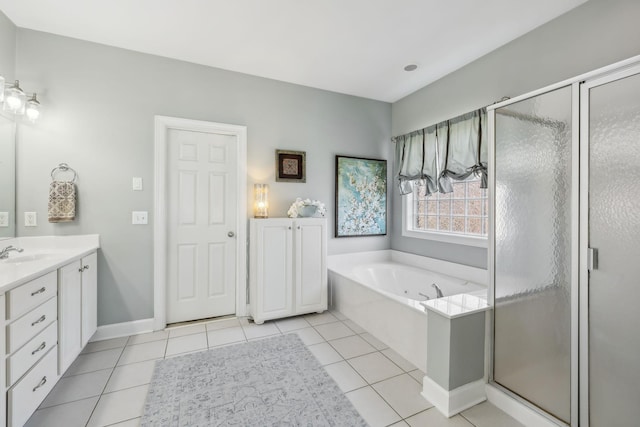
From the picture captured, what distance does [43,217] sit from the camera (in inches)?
91.6

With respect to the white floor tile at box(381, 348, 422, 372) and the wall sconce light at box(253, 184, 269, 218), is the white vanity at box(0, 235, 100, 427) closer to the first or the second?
the wall sconce light at box(253, 184, 269, 218)

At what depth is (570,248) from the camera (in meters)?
1.39

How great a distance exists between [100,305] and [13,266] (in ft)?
3.72

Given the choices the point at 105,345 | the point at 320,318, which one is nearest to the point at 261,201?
the point at 320,318

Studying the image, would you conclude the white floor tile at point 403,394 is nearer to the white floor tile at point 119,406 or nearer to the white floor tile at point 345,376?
the white floor tile at point 345,376

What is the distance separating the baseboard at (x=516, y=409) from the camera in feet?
4.85

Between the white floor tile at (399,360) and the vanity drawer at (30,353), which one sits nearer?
the vanity drawer at (30,353)

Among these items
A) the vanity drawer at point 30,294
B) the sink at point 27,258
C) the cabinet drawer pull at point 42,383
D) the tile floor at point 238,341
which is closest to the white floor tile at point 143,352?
the tile floor at point 238,341

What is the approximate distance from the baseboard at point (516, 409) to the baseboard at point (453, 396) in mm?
54

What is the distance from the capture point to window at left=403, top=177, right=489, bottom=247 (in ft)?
9.44

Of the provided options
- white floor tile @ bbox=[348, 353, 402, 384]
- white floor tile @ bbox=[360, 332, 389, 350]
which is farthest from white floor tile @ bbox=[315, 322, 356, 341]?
white floor tile @ bbox=[348, 353, 402, 384]

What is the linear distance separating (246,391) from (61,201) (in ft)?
6.99

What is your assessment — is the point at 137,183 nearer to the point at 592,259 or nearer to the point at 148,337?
the point at 148,337

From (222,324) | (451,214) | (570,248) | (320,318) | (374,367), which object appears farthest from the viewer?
(451,214)
